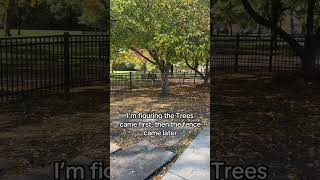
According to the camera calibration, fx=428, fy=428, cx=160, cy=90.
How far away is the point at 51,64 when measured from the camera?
889cm

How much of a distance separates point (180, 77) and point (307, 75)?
215 inches

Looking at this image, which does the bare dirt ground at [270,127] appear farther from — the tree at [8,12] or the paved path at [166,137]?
the tree at [8,12]

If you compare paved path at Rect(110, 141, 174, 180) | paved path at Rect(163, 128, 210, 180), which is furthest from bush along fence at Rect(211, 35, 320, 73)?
paved path at Rect(110, 141, 174, 180)

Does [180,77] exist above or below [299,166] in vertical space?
above

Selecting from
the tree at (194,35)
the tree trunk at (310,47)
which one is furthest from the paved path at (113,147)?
the tree trunk at (310,47)

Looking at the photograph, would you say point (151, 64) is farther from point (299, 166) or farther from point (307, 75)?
point (307, 75)

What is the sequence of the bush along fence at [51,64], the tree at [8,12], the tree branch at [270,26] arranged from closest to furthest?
the tree at [8,12], the bush along fence at [51,64], the tree branch at [270,26]

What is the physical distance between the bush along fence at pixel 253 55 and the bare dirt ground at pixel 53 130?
5236mm

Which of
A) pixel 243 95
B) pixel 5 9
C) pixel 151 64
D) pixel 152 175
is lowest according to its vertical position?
pixel 152 175

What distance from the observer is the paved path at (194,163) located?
444cm

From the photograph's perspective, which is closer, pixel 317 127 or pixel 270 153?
pixel 270 153

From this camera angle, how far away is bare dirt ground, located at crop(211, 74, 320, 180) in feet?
16.1

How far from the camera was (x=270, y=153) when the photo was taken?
204 inches

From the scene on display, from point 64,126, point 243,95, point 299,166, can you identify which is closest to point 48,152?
point 64,126
